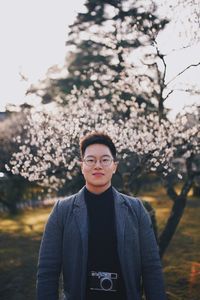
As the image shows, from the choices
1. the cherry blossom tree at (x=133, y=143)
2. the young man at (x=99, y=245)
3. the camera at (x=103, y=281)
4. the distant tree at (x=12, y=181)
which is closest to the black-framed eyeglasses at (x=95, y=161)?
the young man at (x=99, y=245)

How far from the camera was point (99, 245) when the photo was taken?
261 cm

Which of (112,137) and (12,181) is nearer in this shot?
(112,137)

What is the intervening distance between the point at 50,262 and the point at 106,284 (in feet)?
1.47

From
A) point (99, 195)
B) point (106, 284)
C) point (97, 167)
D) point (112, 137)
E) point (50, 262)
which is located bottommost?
point (106, 284)

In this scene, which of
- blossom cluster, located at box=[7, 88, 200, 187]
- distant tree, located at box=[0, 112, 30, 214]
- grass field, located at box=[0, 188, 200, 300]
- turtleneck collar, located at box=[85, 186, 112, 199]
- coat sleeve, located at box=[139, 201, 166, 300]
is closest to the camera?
coat sleeve, located at box=[139, 201, 166, 300]

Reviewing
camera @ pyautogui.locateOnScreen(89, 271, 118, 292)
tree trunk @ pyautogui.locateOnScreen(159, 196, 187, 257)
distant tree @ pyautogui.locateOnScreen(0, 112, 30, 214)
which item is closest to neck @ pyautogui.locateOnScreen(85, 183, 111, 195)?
camera @ pyautogui.locateOnScreen(89, 271, 118, 292)

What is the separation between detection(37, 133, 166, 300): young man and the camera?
257 cm

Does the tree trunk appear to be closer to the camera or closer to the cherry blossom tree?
the cherry blossom tree

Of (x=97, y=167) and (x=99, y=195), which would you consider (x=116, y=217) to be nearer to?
(x=99, y=195)

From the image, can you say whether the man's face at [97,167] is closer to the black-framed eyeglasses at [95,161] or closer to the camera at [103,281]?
the black-framed eyeglasses at [95,161]

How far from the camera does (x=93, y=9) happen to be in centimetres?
1623

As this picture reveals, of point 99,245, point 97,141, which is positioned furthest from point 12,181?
point 99,245

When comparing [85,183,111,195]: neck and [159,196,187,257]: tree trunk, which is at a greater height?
[85,183,111,195]: neck

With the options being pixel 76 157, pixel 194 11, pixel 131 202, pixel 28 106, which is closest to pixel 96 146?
pixel 131 202
